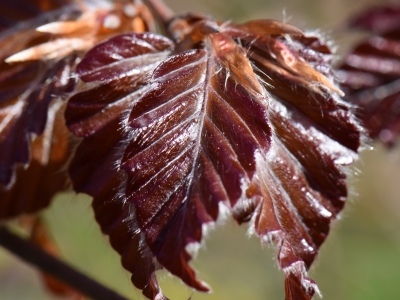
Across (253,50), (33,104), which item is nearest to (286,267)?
(253,50)

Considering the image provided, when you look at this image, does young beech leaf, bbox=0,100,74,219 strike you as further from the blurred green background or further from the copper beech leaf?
the blurred green background

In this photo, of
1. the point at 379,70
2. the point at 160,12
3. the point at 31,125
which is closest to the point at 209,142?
the point at 31,125

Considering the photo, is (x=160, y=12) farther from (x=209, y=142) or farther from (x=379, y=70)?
(x=379, y=70)

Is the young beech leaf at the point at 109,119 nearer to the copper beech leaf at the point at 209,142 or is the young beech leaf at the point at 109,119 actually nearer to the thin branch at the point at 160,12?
the copper beech leaf at the point at 209,142

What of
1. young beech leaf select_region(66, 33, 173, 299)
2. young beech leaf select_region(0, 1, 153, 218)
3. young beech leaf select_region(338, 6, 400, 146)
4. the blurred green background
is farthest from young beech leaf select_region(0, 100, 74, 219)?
the blurred green background

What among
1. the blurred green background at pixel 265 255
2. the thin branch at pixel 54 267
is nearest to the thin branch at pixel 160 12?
the thin branch at pixel 54 267
